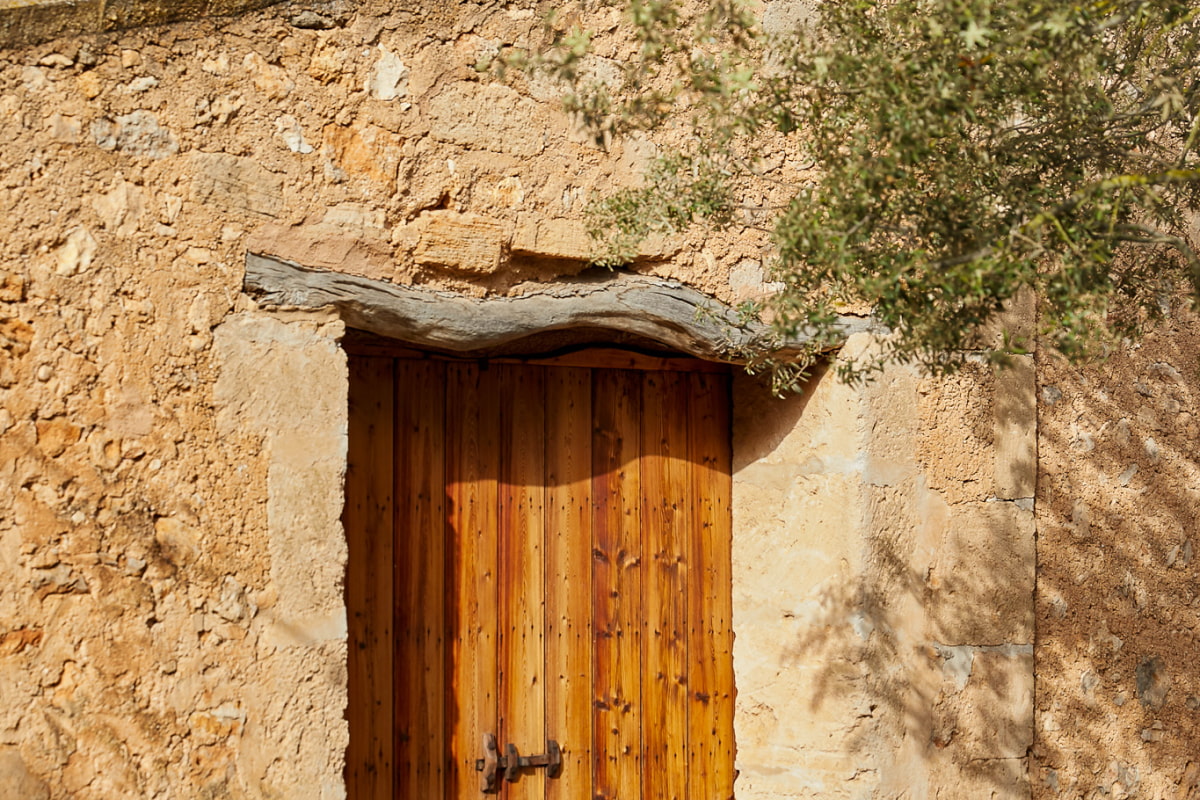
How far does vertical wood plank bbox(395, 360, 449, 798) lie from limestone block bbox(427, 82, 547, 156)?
65 centimetres

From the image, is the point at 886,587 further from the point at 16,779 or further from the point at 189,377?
the point at 16,779

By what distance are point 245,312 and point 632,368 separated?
4.17 feet

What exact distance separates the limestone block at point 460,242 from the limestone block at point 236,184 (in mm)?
365

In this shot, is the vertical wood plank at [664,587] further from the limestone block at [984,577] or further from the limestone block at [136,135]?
the limestone block at [136,135]

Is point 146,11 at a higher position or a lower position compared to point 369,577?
higher

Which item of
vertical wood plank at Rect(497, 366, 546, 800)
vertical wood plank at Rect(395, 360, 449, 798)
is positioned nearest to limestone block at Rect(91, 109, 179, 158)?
vertical wood plank at Rect(395, 360, 449, 798)

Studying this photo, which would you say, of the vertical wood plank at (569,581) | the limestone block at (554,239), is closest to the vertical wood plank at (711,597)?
the vertical wood plank at (569,581)

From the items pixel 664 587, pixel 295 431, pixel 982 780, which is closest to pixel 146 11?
pixel 295 431

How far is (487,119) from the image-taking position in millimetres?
3080

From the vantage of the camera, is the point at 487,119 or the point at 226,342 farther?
the point at 487,119

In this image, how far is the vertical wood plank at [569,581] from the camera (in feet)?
11.3

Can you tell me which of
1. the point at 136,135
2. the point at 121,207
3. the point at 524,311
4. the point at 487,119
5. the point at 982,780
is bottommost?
the point at 982,780

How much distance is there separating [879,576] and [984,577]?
392 millimetres

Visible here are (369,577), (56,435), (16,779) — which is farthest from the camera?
(369,577)
